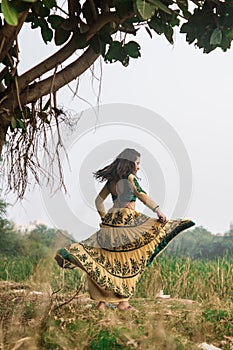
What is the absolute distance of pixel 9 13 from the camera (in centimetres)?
193

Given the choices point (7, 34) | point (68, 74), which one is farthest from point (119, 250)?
point (7, 34)

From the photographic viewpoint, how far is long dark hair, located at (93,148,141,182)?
Result: 3451mm

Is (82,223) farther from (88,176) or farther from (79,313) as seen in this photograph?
(79,313)

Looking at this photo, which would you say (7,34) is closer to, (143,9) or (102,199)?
(143,9)

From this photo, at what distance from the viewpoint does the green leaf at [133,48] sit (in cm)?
278

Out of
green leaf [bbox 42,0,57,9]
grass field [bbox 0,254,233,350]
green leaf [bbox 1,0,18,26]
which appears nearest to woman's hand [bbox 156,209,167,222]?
grass field [bbox 0,254,233,350]

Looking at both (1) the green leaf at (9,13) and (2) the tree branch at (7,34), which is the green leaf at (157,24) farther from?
(1) the green leaf at (9,13)

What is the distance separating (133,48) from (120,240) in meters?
1.16

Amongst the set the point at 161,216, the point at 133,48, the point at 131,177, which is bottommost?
the point at 161,216

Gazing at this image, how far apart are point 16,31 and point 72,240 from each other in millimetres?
1326

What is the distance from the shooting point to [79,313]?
343 cm

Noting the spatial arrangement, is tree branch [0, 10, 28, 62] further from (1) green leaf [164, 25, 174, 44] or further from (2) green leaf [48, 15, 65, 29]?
(1) green leaf [164, 25, 174, 44]

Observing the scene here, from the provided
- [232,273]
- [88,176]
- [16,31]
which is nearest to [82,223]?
A: [88,176]

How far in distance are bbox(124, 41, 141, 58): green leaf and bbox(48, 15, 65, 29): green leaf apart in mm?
303
